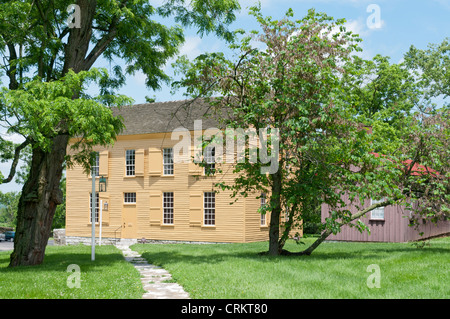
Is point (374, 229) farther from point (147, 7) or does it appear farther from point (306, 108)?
point (147, 7)

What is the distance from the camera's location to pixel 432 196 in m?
16.1

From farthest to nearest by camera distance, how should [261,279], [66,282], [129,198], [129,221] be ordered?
[129,198] → [129,221] → [66,282] → [261,279]

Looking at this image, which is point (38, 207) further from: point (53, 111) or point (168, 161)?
point (168, 161)

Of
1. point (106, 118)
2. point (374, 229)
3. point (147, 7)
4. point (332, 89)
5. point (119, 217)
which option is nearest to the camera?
point (106, 118)

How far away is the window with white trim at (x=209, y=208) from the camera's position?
88.8 ft

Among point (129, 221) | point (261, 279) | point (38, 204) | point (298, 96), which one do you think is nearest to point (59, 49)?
point (38, 204)

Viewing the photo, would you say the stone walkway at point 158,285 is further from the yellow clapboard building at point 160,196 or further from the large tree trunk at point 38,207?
the yellow clapboard building at point 160,196

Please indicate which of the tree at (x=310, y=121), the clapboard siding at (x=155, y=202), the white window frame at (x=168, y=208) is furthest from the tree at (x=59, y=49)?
the white window frame at (x=168, y=208)

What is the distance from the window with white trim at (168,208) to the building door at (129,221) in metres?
2.05

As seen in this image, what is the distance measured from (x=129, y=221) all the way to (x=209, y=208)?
558 cm

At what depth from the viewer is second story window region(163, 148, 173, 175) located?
2855 centimetres

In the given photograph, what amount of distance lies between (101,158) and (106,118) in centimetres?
1812

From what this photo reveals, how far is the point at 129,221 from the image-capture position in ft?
96.8
